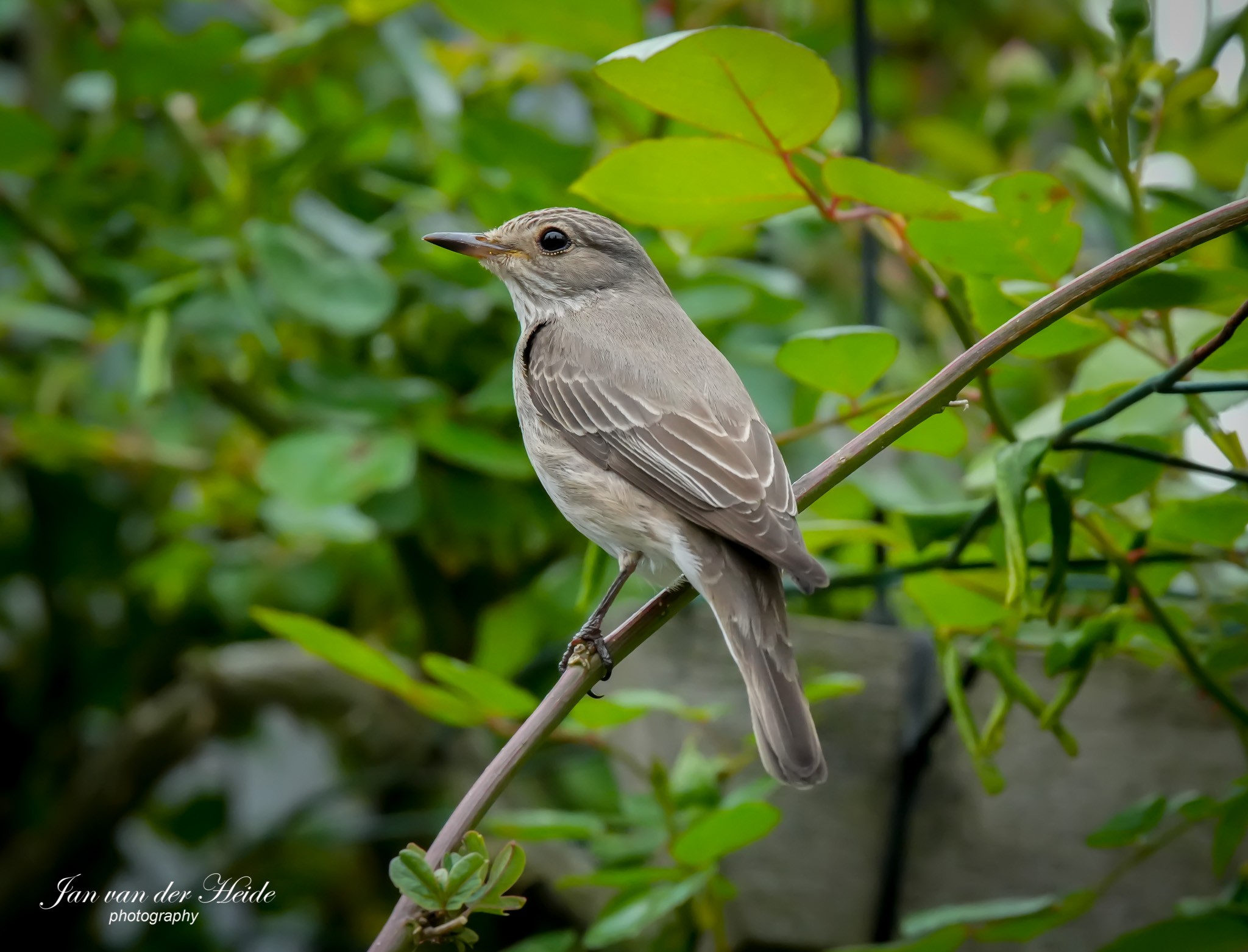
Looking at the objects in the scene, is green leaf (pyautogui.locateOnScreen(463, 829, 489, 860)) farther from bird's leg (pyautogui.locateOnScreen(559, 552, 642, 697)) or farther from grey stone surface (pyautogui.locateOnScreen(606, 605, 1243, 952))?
grey stone surface (pyautogui.locateOnScreen(606, 605, 1243, 952))

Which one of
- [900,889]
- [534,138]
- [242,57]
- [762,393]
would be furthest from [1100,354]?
[242,57]

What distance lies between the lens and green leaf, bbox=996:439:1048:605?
3.96ft

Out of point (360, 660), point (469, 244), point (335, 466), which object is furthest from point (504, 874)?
point (469, 244)

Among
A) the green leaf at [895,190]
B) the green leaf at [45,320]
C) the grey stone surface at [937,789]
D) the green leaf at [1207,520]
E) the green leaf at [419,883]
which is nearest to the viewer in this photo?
the green leaf at [419,883]

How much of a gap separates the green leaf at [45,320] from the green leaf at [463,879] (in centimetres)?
180

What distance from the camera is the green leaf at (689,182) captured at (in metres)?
1.33

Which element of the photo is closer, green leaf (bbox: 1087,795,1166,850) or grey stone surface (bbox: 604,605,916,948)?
green leaf (bbox: 1087,795,1166,850)

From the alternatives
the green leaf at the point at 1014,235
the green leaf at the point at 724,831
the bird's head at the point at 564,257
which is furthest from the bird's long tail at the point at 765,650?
the bird's head at the point at 564,257

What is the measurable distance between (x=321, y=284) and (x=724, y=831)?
3.84ft

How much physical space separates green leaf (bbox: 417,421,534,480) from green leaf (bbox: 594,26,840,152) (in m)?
0.83

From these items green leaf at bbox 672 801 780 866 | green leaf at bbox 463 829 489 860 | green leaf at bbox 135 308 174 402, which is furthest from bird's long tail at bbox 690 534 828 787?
green leaf at bbox 135 308 174 402

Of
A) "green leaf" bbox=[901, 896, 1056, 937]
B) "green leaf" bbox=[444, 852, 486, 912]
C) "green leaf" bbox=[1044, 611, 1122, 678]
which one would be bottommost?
"green leaf" bbox=[901, 896, 1056, 937]

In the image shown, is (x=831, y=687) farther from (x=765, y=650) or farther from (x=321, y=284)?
(x=321, y=284)

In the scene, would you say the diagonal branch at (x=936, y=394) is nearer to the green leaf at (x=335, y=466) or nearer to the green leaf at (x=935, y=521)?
the green leaf at (x=935, y=521)
